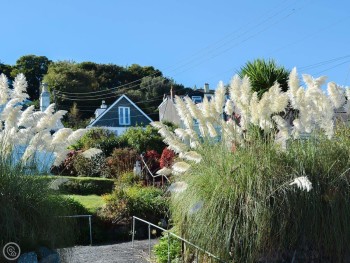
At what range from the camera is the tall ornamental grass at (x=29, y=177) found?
5.13 metres

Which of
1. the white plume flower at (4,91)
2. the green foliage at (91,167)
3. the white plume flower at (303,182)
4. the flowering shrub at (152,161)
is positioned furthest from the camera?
the green foliage at (91,167)

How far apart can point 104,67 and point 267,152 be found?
5605cm

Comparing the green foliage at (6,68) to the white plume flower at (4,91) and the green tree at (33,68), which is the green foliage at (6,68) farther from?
the white plume flower at (4,91)

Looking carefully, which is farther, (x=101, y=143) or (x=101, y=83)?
(x=101, y=83)

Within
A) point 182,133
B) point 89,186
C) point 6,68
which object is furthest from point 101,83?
point 182,133

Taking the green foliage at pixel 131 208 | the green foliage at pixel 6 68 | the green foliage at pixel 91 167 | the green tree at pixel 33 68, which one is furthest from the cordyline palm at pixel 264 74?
the green tree at pixel 33 68

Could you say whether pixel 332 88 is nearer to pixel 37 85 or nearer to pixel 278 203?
pixel 278 203

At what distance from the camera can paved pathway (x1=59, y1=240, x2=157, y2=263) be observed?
8.09 meters

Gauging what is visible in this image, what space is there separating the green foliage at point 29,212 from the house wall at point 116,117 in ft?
119

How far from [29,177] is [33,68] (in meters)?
53.5

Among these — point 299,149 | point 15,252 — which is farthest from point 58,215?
point 299,149

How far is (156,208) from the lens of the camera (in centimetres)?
1191

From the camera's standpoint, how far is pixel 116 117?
42.9 metres

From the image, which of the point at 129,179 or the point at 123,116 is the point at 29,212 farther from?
the point at 123,116
